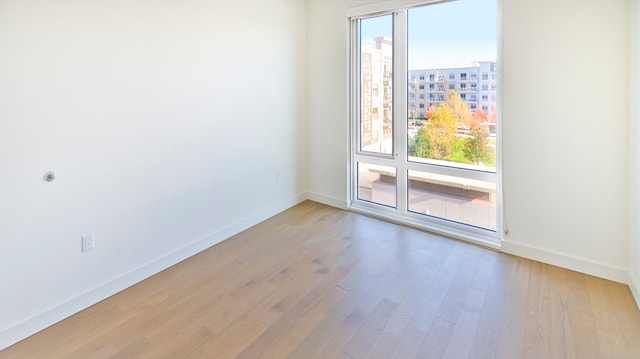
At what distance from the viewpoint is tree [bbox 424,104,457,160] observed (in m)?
3.37

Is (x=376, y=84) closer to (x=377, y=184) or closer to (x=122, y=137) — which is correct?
(x=377, y=184)

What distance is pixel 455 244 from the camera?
3248 mm

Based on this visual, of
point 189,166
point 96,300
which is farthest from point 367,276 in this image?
point 96,300

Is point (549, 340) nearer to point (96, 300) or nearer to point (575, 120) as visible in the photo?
point (575, 120)

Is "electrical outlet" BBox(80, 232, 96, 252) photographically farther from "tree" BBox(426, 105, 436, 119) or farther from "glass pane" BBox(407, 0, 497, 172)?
"tree" BBox(426, 105, 436, 119)

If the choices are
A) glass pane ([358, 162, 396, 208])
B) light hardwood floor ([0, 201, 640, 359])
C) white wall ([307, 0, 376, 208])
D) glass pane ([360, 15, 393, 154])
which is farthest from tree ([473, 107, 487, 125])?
white wall ([307, 0, 376, 208])

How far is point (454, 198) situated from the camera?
11.4 ft

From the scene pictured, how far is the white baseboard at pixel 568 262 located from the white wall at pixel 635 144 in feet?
0.35

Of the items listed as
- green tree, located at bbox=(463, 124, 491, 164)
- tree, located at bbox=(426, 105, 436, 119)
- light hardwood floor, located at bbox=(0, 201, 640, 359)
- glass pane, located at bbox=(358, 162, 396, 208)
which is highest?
tree, located at bbox=(426, 105, 436, 119)

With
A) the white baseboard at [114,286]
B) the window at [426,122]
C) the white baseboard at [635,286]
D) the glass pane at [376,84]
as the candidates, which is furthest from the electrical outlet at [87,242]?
the white baseboard at [635,286]

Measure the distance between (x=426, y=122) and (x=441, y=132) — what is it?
192mm

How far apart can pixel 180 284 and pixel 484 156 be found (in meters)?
2.90

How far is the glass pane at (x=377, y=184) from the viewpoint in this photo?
13.0 ft

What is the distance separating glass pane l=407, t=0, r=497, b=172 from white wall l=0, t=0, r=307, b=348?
5.23 feet
